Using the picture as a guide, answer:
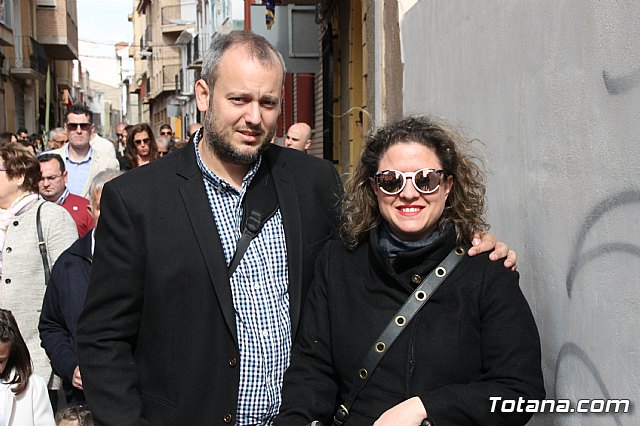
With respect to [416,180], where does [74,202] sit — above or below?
below

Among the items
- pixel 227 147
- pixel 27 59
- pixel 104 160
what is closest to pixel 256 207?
pixel 227 147

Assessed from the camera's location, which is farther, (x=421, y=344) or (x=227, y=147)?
(x=227, y=147)

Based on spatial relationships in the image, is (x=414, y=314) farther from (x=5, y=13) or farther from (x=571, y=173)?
(x=5, y=13)

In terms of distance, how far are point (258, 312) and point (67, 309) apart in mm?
2138

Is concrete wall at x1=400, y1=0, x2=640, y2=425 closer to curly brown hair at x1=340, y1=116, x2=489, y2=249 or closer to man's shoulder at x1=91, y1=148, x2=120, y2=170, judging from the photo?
curly brown hair at x1=340, y1=116, x2=489, y2=249

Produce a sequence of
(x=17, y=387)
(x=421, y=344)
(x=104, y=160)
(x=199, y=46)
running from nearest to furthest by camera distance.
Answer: (x=421, y=344)
(x=17, y=387)
(x=104, y=160)
(x=199, y=46)

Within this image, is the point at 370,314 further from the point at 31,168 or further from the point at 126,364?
the point at 31,168

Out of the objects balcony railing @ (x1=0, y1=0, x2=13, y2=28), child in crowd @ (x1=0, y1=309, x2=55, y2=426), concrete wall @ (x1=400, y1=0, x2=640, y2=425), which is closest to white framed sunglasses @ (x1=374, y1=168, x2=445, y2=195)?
concrete wall @ (x1=400, y1=0, x2=640, y2=425)

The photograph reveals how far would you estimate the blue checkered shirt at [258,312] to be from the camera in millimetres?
3105

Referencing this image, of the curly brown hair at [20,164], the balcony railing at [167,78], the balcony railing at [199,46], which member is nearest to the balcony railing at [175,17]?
the balcony railing at [167,78]

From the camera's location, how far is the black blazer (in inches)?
121

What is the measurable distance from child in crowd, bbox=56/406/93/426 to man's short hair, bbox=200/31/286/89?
2.34 meters

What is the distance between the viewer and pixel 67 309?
4.93 m

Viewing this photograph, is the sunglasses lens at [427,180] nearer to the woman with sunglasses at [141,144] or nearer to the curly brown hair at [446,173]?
the curly brown hair at [446,173]
